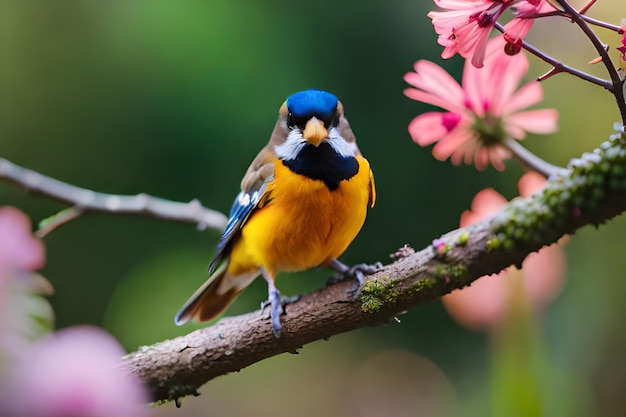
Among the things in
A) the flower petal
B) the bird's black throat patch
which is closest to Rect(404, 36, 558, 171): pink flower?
the flower petal

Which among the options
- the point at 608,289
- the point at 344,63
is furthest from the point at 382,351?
the point at 344,63

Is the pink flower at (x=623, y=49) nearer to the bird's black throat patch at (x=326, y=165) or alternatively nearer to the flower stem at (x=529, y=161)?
the flower stem at (x=529, y=161)

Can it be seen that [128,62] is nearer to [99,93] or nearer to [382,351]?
[99,93]

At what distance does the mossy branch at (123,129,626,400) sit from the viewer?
420mm

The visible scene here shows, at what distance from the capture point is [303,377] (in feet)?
4.25

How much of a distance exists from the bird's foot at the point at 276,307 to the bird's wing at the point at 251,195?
0.09 metres

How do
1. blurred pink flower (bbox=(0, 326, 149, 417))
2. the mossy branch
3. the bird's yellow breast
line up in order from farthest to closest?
the bird's yellow breast
the mossy branch
blurred pink flower (bbox=(0, 326, 149, 417))

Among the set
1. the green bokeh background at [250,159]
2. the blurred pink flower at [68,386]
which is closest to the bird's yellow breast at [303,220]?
the green bokeh background at [250,159]

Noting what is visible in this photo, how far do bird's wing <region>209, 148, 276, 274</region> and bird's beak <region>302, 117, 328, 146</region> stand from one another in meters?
0.14

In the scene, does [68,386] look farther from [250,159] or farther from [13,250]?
[250,159]

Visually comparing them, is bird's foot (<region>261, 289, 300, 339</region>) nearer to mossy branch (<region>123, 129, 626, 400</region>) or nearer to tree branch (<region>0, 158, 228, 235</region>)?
mossy branch (<region>123, 129, 626, 400</region>)

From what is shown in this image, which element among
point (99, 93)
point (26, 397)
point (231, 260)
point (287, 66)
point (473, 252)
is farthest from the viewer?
point (99, 93)

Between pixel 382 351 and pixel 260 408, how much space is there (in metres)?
0.27

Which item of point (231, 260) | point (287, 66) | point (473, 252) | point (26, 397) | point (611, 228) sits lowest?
point (26, 397)
